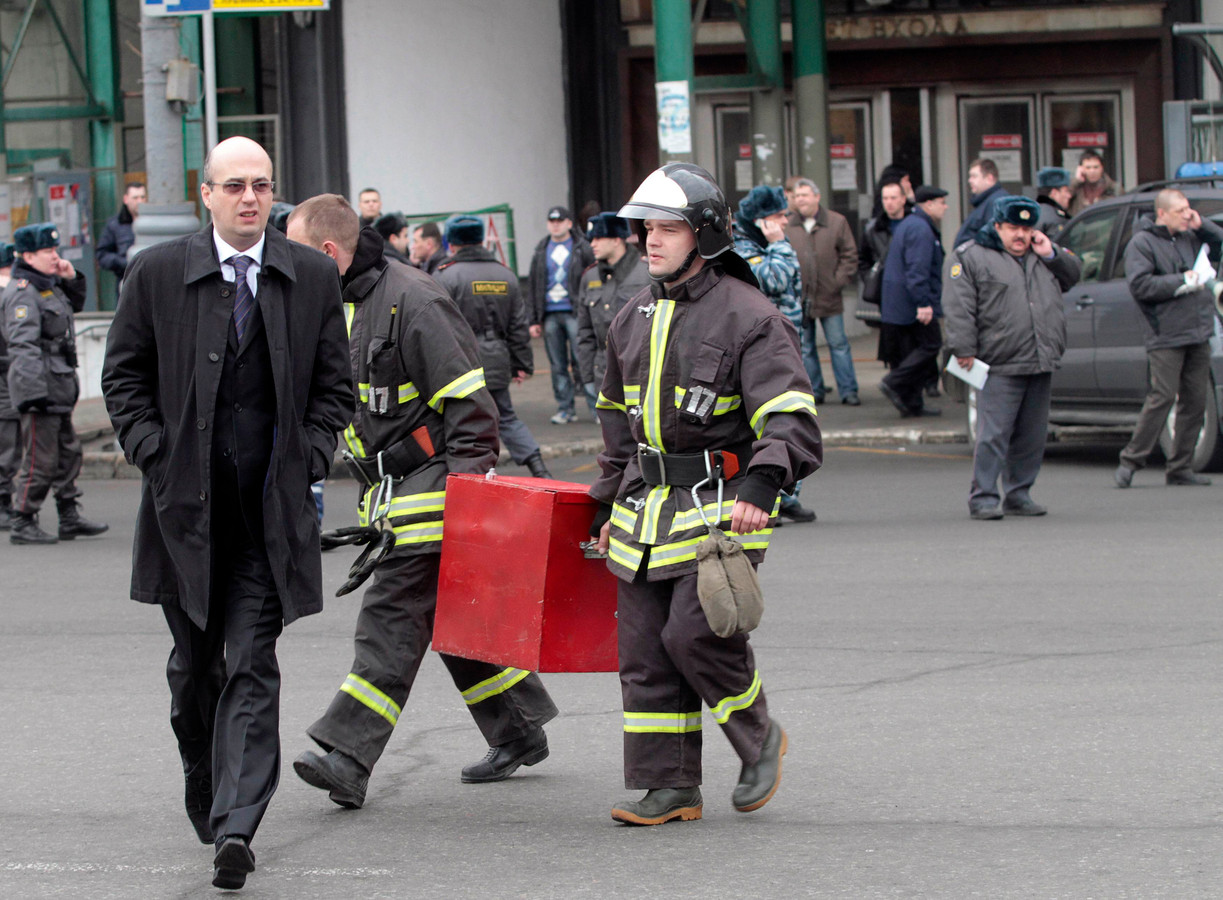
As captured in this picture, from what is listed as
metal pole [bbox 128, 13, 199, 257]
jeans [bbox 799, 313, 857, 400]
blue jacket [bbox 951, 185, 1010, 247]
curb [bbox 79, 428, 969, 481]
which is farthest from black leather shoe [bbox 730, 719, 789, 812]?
jeans [bbox 799, 313, 857, 400]

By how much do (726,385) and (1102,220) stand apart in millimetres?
8211

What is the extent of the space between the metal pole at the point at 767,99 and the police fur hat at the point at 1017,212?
8392mm

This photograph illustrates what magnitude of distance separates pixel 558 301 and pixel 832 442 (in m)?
2.87

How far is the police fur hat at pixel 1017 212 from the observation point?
32.8 feet

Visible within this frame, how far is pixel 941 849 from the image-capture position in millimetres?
4668

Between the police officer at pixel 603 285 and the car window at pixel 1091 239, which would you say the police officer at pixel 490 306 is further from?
the car window at pixel 1091 239

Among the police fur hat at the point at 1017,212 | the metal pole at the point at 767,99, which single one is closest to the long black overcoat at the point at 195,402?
the police fur hat at the point at 1017,212

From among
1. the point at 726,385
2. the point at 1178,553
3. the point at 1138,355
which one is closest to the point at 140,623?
the point at 726,385

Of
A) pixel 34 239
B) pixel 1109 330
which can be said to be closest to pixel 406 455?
pixel 34 239

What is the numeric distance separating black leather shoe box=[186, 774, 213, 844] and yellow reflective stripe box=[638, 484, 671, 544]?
134 cm

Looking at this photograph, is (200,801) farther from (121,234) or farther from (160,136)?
(121,234)

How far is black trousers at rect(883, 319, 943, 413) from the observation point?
47.9ft

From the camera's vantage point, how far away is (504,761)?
556cm

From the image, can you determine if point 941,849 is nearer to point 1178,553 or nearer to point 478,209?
point 1178,553
